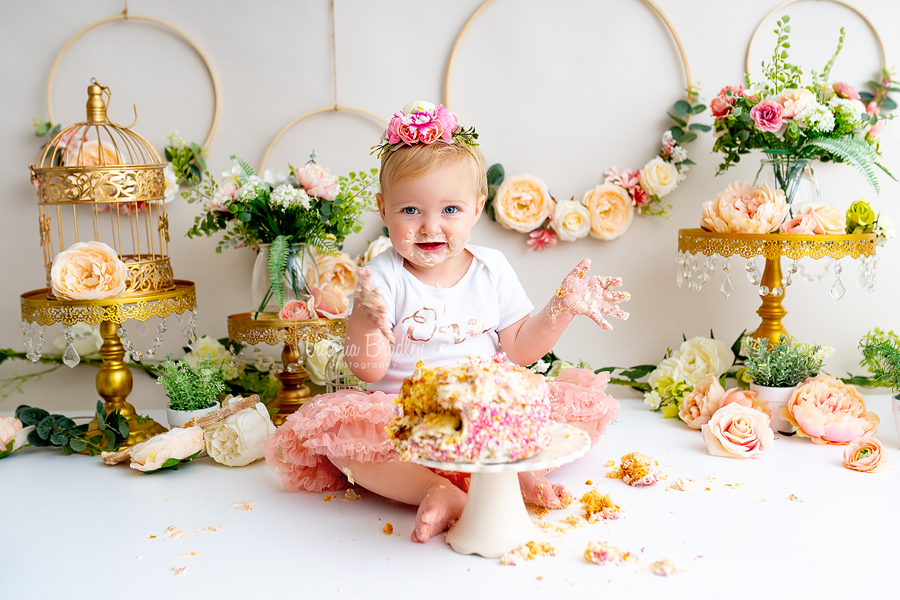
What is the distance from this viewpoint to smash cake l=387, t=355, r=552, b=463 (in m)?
1.17

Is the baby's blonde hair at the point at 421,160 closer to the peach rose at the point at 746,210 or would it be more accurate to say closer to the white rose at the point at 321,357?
the white rose at the point at 321,357

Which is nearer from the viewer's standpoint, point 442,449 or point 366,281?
point 442,449

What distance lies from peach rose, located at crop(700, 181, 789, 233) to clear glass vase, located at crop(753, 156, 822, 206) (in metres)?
0.09

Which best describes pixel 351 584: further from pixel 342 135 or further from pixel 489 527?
pixel 342 135

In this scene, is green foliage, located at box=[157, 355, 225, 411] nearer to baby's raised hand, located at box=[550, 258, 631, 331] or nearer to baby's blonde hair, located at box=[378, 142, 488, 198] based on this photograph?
baby's blonde hair, located at box=[378, 142, 488, 198]

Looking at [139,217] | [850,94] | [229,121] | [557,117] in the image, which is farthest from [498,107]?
[139,217]

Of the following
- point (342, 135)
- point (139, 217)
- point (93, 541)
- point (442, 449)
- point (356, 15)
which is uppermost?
point (356, 15)

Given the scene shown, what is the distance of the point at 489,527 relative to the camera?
129 centimetres

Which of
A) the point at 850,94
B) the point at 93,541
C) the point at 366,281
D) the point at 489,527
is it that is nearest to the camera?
the point at 489,527

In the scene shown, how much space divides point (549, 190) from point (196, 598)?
1.74 meters

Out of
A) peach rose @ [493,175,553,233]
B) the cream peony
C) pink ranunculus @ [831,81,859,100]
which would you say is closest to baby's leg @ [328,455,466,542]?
the cream peony

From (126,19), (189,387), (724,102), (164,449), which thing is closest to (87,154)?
(126,19)

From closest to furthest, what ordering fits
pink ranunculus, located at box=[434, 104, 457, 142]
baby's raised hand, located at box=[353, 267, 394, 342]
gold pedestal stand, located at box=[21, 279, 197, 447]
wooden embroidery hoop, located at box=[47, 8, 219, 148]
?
baby's raised hand, located at box=[353, 267, 394, 342]
pink ranunculus, located at box=[434, 104, 457, 142]
gold pedestal stand, located at box=[21, 279, 197, 447]
wooden embroidery hoop, located at box=[47, 8, 219, 148]

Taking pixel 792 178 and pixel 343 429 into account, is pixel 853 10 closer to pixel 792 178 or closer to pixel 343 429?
pixel 792 178
